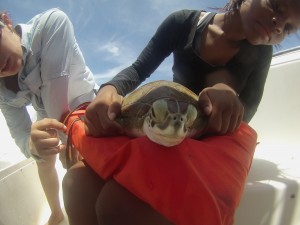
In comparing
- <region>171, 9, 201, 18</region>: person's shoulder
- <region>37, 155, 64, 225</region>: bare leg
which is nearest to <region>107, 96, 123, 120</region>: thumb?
<region>171, 9, 201, 18</region>: person's shoulder

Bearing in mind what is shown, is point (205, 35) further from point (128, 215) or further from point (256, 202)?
point (128, 215)

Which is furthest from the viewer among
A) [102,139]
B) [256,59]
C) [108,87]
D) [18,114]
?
[18,114]

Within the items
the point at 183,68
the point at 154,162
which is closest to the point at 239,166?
the point at 154,162

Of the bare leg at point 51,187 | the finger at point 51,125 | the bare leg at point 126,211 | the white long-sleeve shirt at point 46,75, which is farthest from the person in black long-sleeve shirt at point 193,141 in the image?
the bare leg at point 51,187

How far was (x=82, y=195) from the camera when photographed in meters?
0.60

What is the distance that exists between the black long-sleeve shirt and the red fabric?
0.41 metres

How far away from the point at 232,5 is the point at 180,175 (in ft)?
2.25

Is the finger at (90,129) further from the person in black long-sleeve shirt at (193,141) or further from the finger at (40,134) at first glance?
the finger at (40,134)

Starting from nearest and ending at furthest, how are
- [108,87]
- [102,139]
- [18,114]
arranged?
[102,139] < [108,87] < [18,114]

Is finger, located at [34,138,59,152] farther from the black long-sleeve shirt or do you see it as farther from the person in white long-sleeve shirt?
the black long-sleeve shirt

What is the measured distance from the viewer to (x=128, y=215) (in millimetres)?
474

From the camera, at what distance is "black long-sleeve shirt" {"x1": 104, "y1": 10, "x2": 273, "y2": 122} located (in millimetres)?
926

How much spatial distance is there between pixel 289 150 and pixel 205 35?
0.74m

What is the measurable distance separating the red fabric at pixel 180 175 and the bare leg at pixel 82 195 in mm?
61
